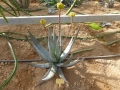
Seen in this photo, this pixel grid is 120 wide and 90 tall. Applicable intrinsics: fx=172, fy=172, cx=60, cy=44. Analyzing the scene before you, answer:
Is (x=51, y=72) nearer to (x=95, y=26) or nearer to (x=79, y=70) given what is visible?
(x=79, y=70)

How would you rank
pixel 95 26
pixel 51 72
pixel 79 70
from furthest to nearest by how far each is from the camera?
1. pixel 95 26
2. pixel 79 70
3. pixel 51 72

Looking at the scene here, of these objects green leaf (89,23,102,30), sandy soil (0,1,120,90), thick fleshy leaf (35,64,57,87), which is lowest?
sandy soil (0,1,120,90)

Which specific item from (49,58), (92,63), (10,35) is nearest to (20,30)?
(10,35)

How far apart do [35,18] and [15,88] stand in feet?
2.83

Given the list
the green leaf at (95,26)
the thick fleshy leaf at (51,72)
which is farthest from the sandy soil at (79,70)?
the green leaf at (95,26)

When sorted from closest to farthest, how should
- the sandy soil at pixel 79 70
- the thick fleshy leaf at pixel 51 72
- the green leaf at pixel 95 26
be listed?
the thick fleshy leaf at pixel 51 72 < the sandy soil at pixel 79 70 < the green leaf at pixel 95 26

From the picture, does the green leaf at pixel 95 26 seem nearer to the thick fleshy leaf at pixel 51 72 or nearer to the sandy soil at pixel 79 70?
the sandy soil at pixel 79 70

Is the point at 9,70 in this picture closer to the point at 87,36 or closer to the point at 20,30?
the point at 20,30

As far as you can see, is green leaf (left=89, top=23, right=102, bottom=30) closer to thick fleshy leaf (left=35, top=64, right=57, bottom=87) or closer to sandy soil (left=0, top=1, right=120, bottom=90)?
sandy soil (left=0, top=1, right=120, bottom=90)

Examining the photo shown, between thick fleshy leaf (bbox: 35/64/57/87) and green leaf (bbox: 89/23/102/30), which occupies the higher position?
thick fleshy leaf (bbox: 35/64/57/87)

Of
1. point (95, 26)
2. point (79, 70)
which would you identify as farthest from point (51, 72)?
point (95, 26)

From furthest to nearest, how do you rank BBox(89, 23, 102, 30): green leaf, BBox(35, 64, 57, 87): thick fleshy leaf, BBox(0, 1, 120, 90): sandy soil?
BBox(89, 23, 102, 30): green leaf, BBox(0, 1, 120, 90): sandy soil, BBox(35, 64, 57, 87): thick fleshy leaf

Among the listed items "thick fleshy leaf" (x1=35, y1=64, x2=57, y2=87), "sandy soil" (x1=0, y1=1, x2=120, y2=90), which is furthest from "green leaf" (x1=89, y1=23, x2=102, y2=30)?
"thick fleshy leaf" (x1=35, y1=64, x2=57, y2=87)

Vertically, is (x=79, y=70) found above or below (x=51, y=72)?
below
